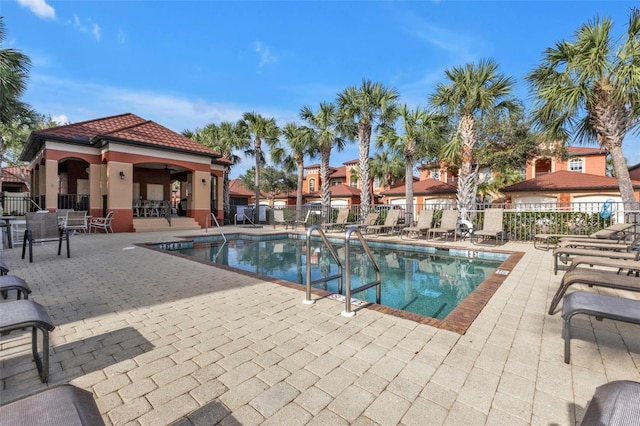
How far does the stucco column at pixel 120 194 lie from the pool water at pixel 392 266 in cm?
487

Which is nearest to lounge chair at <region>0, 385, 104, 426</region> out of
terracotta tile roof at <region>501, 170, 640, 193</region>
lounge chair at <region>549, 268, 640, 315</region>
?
lounge chair at <region>549, 268, 640, 315</region>

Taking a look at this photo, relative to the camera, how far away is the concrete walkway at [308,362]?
181 cm

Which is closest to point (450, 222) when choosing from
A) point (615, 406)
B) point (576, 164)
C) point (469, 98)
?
point (469, 98)

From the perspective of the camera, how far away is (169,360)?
241 centimetres

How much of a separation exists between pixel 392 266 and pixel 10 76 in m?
14.8

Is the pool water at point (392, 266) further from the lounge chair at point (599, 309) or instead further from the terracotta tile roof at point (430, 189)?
the terracotta tile roof at point (430, 189)

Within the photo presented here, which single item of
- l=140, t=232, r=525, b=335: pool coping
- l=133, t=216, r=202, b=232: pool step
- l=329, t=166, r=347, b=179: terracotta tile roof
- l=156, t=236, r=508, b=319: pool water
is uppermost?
l=329, t=166, r=347, b=179: terracotta tile roof

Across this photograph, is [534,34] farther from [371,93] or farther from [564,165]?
[564,165]

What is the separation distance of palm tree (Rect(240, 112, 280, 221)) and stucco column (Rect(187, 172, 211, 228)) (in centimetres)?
516

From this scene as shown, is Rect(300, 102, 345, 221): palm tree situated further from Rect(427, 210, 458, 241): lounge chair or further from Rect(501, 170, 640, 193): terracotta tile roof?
Rect(501, 170, 640, 193): terracotta tile roof

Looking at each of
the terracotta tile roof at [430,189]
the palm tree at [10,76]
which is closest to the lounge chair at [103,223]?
the palm tree at [10,76]

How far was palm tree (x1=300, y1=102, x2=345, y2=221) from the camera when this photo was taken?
18422 mm

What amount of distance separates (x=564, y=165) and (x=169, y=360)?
36.8m

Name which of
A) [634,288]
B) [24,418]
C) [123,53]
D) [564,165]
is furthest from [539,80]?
[564,165]
